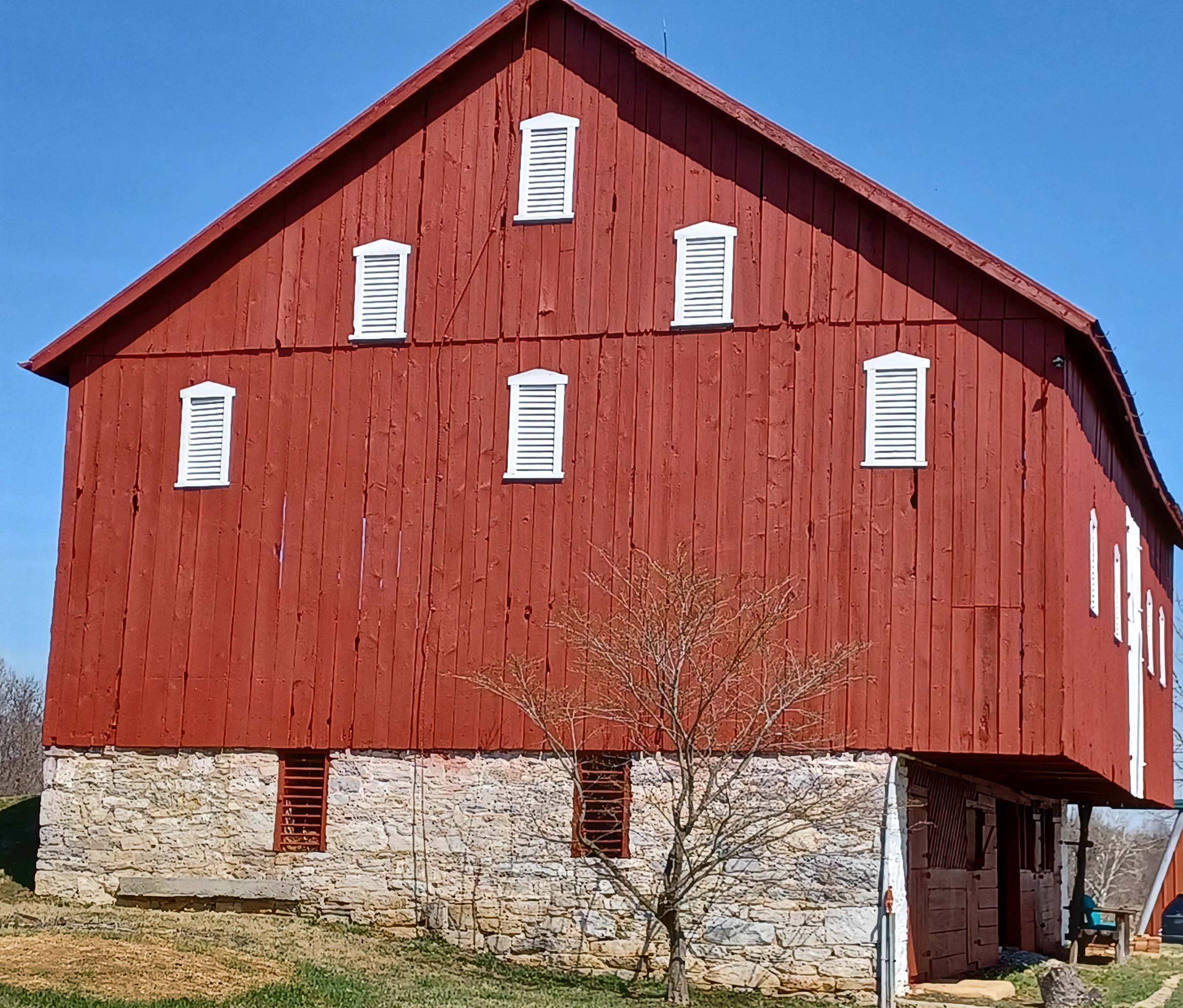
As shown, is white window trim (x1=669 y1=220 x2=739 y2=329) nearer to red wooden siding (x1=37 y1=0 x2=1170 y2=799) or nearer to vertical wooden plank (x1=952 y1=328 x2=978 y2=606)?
red wooden siding (x1=37 y1=0 x2=1170 y2=799)

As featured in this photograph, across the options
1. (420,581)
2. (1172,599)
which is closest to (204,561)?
(420,581)

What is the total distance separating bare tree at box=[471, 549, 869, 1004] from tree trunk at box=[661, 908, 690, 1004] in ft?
1.30

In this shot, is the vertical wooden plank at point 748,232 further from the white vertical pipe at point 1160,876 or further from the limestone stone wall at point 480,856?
the white vertical pipe at point 1160,876

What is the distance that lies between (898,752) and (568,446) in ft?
17.9

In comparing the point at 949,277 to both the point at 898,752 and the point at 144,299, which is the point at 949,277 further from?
the point at 144,299

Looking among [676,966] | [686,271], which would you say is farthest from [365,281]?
[676,966]

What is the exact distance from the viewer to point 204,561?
22.4 metres

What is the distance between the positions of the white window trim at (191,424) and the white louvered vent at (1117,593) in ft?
39.2

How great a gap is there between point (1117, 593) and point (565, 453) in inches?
323

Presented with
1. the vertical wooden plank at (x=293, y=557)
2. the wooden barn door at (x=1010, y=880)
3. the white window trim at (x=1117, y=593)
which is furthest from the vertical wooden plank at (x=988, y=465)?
the wooden barn door at (x=1010, y=880)

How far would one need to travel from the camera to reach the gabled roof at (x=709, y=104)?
19.9 m

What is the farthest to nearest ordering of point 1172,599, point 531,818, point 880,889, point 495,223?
1. point 1172,599
2. point 495,223
3. point 531,818
4. point 880,889

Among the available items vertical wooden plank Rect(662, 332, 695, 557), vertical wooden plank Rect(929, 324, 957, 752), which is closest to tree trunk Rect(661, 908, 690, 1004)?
vertical wooden plank Rect(929, 324, 957, 752)

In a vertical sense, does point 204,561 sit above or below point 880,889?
above
